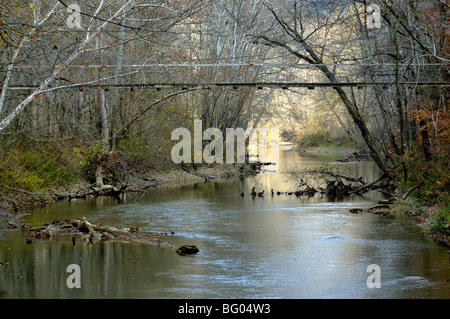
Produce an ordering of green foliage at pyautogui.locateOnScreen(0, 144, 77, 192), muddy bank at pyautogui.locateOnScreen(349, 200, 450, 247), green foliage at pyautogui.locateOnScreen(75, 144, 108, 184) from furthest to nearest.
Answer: green foliage at pyautogui.locateOnScreen(75, 144, 108, 184) < green foliage at pyautogui.locateOnScreen(0, 144, 77, 192) < muddy bank at pyautogui.locateOnScreen(349, 200, 450, 247)

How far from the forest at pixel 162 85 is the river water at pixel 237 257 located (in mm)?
1741

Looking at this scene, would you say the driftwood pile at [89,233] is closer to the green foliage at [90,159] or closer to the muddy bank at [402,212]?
the muddy bank at [402,212]

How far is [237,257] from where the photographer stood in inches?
478

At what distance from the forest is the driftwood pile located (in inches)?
44.7

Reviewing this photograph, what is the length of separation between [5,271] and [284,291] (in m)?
4.86

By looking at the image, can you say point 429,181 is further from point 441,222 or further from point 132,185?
point 132,185

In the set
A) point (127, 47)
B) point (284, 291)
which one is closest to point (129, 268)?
point (284, 291)

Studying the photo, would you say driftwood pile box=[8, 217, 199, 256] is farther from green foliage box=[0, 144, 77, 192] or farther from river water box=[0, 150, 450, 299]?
green foliage box=[0, 144, 77, 192]

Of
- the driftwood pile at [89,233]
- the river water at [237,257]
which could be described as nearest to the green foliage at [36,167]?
the river water at [237,257]

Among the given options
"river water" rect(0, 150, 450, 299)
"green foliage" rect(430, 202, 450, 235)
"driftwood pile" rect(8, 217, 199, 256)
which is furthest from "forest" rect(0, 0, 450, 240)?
"river water" rect(0, 150, 450, 299)

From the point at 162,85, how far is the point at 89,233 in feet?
28.4

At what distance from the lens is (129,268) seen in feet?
36.0

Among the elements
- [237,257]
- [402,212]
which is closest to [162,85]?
[402,212]

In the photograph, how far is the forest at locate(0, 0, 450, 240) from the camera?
1565 cm
